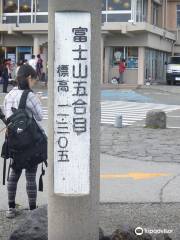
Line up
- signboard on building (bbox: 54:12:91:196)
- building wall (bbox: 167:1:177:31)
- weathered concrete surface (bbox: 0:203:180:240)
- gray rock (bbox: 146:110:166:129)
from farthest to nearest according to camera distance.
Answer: building wall (bbox: 167:1:177:31)
gray rock (bbox: 146:110:166:129)
weathered concrete surface (bbox: 0:203:180:240)
signboard on building (bbox: 54:12:91:196)

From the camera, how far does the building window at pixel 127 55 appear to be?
4269cm

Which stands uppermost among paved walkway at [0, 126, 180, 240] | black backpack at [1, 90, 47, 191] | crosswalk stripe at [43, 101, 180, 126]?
black backpack at [1, 90, 47, 191]

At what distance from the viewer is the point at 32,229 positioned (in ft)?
17.9

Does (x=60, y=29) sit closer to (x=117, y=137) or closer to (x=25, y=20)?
(x=117, y=137)

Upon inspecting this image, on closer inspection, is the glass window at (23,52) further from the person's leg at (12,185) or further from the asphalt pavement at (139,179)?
the person's leg at (12,185)

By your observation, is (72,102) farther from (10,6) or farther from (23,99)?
(10,6)

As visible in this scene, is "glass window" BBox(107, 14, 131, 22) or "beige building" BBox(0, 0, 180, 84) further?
"glass window" BBox(107, 14, 131, 22)

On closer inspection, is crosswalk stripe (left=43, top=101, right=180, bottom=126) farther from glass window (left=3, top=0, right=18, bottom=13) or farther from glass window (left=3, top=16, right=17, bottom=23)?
glass window (left=3, top=0, right=18, bottom=13)

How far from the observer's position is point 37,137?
6480mm

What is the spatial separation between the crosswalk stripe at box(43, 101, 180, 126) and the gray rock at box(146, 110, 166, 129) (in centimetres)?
154

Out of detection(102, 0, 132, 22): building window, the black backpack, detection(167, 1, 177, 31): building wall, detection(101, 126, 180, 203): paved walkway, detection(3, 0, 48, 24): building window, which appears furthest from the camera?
detection(167, 1, 177, 31): building wall

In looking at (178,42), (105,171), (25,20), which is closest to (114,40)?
(25,20)

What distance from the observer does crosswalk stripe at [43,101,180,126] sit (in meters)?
18.1

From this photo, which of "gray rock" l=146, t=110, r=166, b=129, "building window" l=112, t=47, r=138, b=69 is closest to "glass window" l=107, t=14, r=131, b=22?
"building window" l=112, t=47, r=138, b=69
